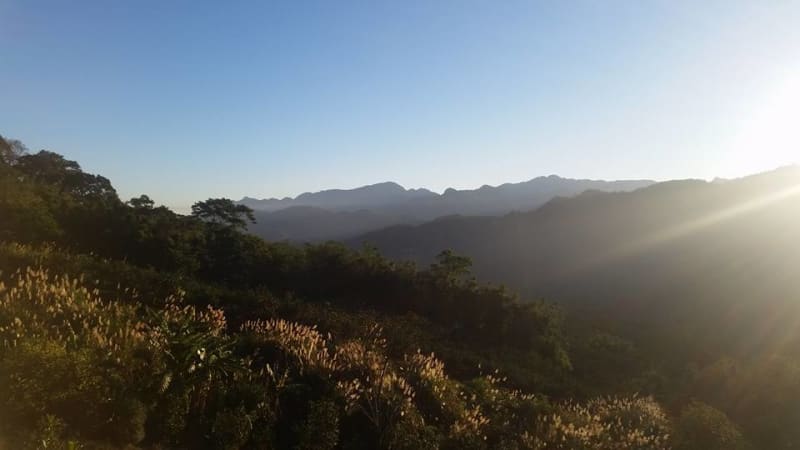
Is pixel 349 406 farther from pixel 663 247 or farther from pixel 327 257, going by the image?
pixel 663 247

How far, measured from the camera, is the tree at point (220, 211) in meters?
45.8

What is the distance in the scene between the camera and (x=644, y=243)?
5792 inches

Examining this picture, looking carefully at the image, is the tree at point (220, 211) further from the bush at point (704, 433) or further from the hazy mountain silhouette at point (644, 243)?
the hazy mountain silhouette at point (644, 243)

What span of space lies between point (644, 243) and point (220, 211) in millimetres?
Result: 133051

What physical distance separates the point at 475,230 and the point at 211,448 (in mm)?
182803

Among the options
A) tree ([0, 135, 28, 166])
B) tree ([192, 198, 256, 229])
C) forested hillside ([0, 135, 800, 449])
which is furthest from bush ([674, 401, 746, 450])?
tree ([0, 135, 28, 166])

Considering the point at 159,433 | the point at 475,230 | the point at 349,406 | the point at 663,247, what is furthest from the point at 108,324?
the point at 475,230

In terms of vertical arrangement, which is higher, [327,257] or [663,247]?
[327,257]

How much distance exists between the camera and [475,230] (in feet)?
611

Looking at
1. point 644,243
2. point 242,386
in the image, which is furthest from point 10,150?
point 644,243

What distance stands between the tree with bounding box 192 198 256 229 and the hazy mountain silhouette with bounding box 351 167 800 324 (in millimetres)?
81073

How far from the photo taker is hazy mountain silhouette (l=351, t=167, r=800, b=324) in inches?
4023

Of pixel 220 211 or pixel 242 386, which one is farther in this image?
pixel 220 211

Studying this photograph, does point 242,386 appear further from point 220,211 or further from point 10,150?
point 10,150
